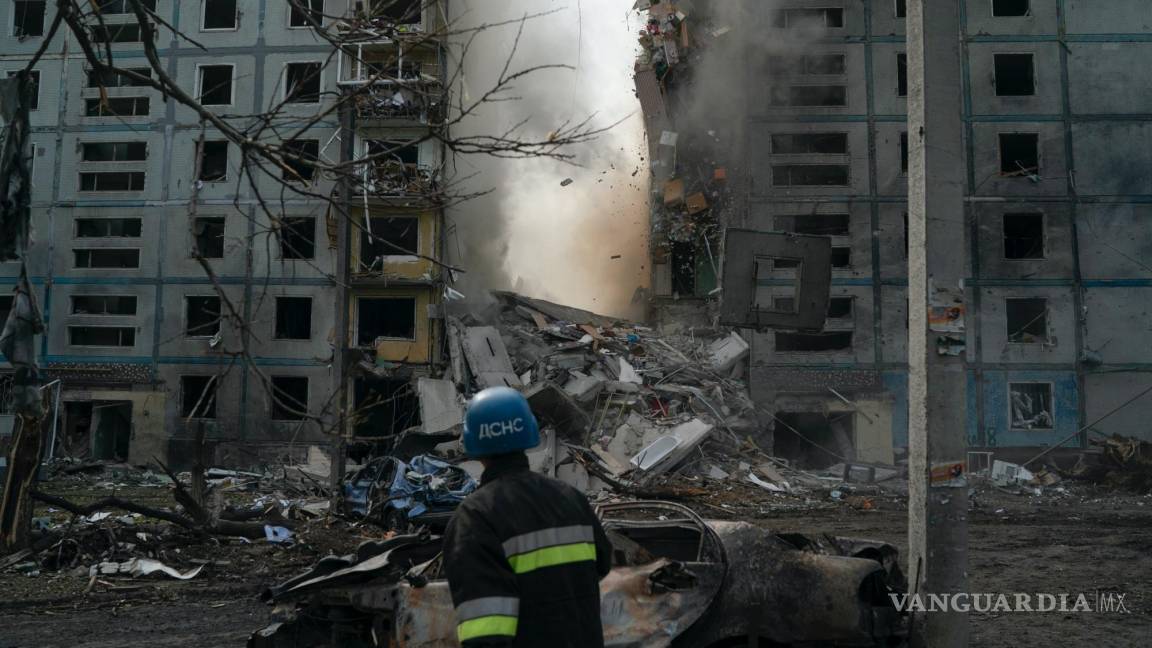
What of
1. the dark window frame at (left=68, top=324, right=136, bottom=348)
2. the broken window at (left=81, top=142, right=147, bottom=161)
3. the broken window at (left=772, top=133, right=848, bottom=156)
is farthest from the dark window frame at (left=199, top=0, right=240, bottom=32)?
the broken window at (left=772, top=133, right=848, bottom=156)


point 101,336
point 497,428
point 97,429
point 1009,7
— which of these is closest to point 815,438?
point 1009,7

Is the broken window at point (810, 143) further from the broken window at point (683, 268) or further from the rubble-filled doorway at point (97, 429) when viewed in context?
the rubble-filled doorway at point (97, 429)

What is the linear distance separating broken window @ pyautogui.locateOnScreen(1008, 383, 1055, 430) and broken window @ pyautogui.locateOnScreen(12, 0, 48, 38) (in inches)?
1366

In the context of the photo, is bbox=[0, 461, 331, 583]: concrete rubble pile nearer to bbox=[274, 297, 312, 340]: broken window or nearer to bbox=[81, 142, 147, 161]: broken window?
bbox=[274, 297, 312, 340]: broken window

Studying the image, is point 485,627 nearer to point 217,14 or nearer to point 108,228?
point 108,228

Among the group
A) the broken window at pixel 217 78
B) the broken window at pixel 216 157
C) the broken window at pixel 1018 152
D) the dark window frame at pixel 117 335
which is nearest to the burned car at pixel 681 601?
the broken window at pixel 1018 152

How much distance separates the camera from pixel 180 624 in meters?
7.79

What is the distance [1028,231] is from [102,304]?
101ft

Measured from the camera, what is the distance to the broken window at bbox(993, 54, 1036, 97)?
27.9 m

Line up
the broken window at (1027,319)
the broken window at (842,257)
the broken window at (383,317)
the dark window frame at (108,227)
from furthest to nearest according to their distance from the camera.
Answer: the dark window frame at (108,227) < the broken window at (383,317) < the broken window at (842,257) < the broken window at (1027,319)

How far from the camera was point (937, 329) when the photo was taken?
5.61 metres

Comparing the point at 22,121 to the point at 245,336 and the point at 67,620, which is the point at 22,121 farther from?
the point at 245,336

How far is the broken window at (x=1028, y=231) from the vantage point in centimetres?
2733

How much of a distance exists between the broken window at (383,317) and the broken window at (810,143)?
12981 mm
